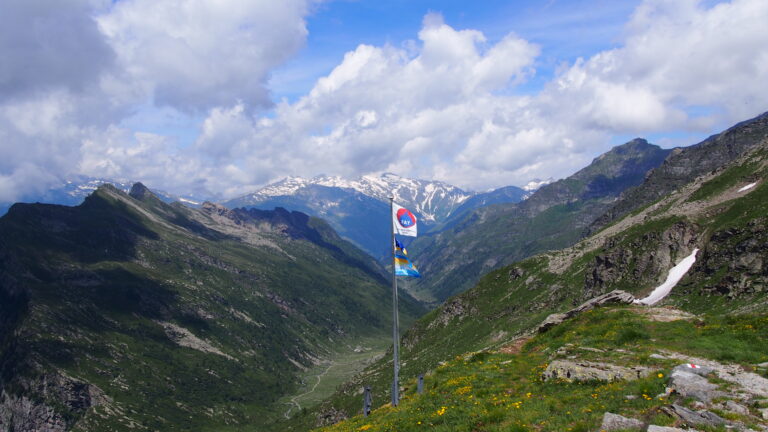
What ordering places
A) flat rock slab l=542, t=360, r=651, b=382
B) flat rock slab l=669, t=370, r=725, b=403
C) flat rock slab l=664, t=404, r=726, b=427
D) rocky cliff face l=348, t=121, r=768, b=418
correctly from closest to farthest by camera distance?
1. flat rock slab l=664, t=404, r=726, b=427
2. flat rock slab l=669, t=370, r=725, b=403
3. flat rock slab l=542, t=360, r=651, b=382
4. rocky cliff face l=348, t=121, r=768, b=418

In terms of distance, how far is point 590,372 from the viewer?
29.4 meters

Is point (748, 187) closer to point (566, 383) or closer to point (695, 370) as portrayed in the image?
point (695, 370)

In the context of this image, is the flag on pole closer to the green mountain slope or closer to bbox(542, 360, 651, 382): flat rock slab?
bbox(542, 360, 651, 382): flat rock slab

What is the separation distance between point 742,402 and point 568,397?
8.00m

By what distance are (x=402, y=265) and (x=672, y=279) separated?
9011 cm

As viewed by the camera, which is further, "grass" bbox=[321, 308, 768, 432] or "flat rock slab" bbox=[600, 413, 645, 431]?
"grass" bbox=[321, 308, 768, 432]

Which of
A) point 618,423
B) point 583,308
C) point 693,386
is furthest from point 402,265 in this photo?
point 583,308

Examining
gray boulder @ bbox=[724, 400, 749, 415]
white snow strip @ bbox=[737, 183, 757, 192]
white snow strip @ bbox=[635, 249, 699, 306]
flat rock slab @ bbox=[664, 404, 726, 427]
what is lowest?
white snow strip @ bbox=[635, 249, 699, 306]

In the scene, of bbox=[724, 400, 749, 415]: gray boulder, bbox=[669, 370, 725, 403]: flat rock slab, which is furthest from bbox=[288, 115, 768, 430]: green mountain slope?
bbox=[724, 400, 749, 415]: gray boulder

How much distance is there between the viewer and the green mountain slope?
80312mm

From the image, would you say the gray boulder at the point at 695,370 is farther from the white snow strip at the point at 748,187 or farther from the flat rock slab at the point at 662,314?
the white snow strip at the point at 748,187

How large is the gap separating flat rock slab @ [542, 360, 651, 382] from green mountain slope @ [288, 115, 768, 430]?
6.88 meters

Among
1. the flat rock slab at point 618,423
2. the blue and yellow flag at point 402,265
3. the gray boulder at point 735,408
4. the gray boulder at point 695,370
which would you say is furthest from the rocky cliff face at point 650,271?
the flat rock slab at point 618,423

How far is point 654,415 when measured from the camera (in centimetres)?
2019
